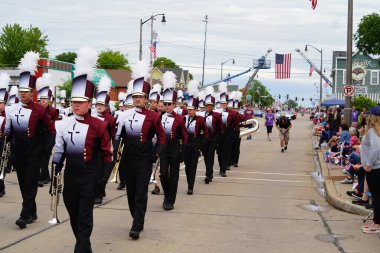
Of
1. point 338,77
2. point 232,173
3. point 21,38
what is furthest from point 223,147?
point 338,77

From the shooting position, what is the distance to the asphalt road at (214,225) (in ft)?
26.9

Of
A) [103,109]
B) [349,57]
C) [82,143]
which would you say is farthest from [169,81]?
[349,57]

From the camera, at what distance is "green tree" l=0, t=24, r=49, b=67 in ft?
273

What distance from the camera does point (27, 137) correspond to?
9.43m

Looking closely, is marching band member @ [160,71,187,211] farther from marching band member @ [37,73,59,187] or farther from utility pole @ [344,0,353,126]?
utility pole @ [344,0,353,126]

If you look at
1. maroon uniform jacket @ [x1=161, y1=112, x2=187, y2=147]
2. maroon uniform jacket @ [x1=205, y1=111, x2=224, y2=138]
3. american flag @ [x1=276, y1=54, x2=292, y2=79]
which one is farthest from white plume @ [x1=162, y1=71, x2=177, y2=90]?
american flag @ [x1=276, y1=54, x2=292, y2=79]

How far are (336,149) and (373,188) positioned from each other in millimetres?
12067

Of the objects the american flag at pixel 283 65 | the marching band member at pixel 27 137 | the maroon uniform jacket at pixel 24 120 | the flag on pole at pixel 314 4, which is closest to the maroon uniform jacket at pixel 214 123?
the marching band member at pixel 27 137

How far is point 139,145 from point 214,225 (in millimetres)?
1834

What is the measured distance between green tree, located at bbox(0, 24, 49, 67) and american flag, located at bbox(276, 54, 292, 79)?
109 ft

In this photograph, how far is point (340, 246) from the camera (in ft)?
27.9

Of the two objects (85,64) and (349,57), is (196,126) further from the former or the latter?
(349,57)

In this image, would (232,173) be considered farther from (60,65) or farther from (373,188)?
(60,65)

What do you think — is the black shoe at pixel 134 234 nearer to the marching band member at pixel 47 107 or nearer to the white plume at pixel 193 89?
the marching band member at pixel 47 107
